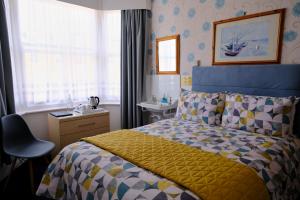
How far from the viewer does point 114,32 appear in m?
3.56

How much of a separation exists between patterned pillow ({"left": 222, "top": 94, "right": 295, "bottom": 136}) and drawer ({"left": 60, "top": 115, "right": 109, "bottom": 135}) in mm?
1759

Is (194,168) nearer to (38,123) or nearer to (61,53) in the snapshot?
(38,123)

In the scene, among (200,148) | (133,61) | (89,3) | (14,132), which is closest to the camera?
(200,148)

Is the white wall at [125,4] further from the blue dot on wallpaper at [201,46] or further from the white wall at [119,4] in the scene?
the blue dot on wallpaper at [201,46]

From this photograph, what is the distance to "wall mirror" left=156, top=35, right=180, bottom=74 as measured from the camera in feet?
10.3

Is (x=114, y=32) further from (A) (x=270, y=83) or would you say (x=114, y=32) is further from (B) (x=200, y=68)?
(A) (x=270, y=83)

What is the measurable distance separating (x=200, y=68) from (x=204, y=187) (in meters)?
1.98

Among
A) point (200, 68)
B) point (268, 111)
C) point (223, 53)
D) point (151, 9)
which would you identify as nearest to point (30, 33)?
point (151, 9)

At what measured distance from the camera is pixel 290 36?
2115 millimetres

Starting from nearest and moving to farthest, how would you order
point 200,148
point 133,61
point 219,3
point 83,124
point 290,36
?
point 200,148
point 290,36
point 219,3
point 83,124
point 133,61

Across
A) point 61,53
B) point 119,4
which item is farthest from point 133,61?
point 61,53

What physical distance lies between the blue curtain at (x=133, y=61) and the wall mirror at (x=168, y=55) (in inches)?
9.5

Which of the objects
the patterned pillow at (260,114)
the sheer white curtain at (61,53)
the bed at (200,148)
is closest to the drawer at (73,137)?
the sheer white curtain at (61,53)

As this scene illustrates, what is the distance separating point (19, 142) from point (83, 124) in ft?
2.60
